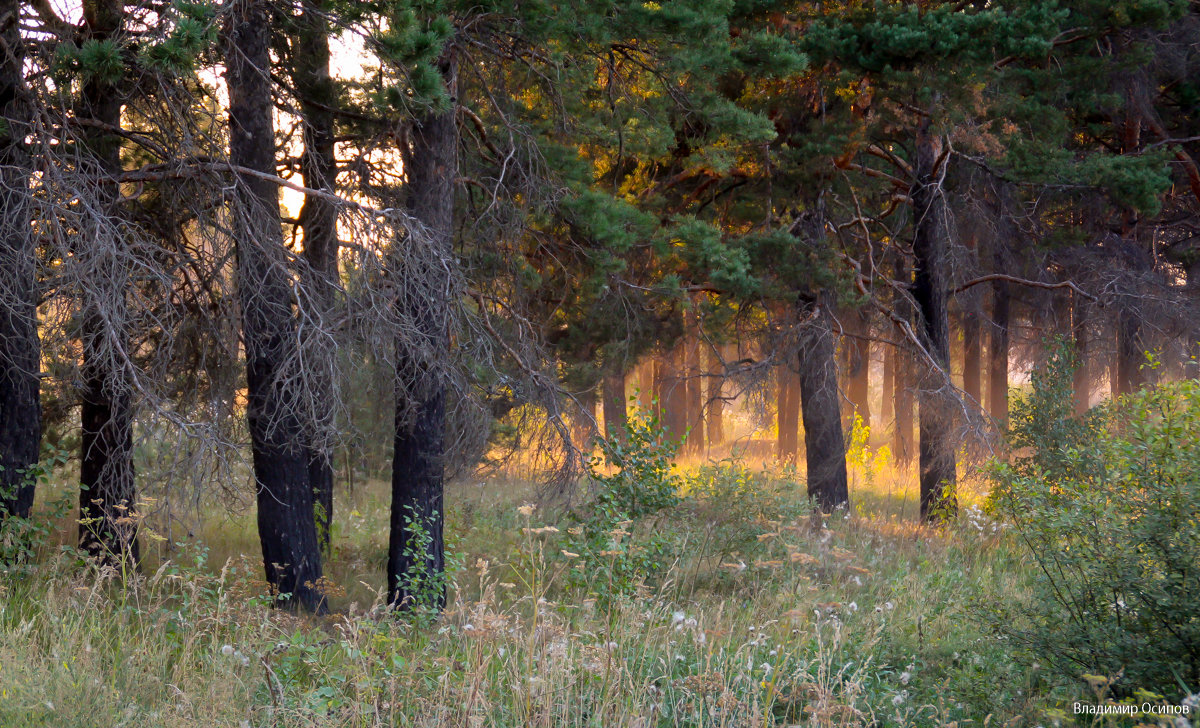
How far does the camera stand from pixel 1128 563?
4.09 m

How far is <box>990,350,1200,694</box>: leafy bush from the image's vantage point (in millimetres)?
3885

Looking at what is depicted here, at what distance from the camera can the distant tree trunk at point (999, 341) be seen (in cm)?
1867

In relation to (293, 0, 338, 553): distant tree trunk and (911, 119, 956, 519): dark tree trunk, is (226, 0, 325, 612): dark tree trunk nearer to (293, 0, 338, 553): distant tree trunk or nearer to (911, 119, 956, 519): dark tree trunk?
(293, 0, 338, 553): distant tree trunk

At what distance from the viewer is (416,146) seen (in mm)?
8234

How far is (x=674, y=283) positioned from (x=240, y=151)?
15.6 ft

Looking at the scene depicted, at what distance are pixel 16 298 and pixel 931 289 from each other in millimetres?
11733

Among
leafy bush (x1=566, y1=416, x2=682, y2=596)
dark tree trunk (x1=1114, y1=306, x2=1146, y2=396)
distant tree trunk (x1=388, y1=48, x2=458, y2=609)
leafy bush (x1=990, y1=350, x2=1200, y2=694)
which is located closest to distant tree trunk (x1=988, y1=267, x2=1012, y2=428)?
dark tree trunk (x1=1114, y1=306, x2=1146, y2=396)

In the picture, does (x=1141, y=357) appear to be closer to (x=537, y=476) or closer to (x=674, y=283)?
(x=674, y=283)

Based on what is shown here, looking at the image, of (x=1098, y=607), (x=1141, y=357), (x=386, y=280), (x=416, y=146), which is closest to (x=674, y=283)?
(x=416, y=146)

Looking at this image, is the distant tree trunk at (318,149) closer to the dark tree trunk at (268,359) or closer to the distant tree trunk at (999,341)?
the dark tree trunk at (268,359)

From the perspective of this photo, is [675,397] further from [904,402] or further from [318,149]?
[318,149]

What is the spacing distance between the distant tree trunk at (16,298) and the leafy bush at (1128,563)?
6.29 m

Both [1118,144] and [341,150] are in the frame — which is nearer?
[341,150]

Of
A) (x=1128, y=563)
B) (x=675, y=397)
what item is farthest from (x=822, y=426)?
(x=675, y=397)
